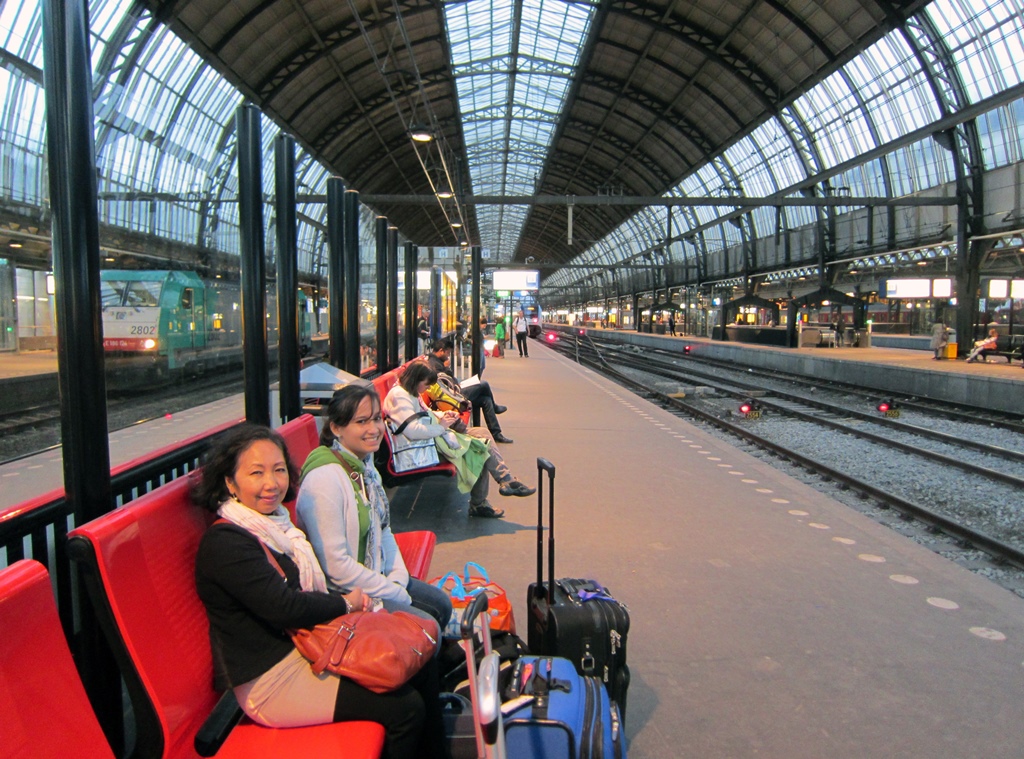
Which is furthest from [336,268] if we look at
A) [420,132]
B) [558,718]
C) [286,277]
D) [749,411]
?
[749,411]

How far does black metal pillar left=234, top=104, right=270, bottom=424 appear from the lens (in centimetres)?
425

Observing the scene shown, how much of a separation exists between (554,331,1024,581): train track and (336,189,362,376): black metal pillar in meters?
5.38

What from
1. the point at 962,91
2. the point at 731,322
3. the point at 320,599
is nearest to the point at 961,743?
the point at 320,599

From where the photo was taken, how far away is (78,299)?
2350 mm

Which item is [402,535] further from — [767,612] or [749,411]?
[749,411]

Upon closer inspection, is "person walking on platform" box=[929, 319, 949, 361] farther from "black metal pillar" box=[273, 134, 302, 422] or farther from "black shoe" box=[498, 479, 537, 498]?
"black metal pillar" box=[273, 134, 302, 422]

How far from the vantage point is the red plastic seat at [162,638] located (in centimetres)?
194

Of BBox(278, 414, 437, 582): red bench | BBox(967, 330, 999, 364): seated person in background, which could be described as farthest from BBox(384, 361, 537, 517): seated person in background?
BBox(967, 330, 999, 364): seated person in background

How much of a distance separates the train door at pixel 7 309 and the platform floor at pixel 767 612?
3.71 m

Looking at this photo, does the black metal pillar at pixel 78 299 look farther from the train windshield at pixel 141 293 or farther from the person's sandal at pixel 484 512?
the train windshield at pixel 141 293

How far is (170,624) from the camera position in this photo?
7.11ft

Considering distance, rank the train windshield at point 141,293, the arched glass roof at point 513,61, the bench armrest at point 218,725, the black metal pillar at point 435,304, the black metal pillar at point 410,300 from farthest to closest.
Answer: the arched glass roof at point 513,61
the black metal pillar at point 435,304
the black metal pillar at point 410,300
the train windshield at point 141,293
the bench armrest at point 218,725

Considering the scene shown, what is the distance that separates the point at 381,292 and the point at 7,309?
5066mm

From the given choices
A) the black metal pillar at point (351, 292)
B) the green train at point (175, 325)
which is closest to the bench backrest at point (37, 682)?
the black metal pillar at point (351, 292)
